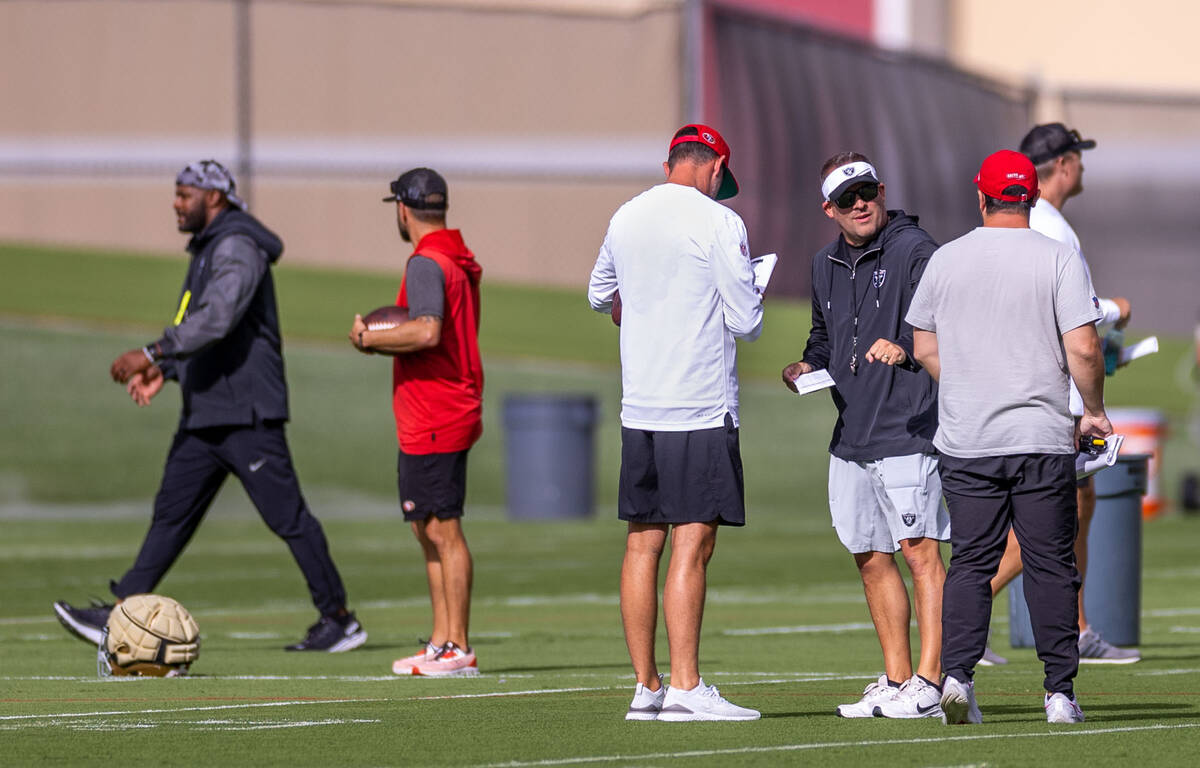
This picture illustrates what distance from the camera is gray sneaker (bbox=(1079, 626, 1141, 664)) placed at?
10.8 meters

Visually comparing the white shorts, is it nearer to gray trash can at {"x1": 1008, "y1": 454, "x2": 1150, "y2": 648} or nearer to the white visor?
the white visor

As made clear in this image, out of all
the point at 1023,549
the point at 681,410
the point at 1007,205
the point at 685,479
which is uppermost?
the point at 1007,205

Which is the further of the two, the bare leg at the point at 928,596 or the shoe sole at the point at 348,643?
the shoe sole at the point at 348,643

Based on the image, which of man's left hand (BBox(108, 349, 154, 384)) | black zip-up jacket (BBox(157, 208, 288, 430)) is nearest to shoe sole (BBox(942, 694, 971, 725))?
black zip-up jacket (BBox(157, 208, 288, 430))

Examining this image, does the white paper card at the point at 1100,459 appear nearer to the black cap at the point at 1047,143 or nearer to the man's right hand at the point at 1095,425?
the man's right hand at the point at 1095,425

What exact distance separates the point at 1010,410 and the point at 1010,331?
0.27 m

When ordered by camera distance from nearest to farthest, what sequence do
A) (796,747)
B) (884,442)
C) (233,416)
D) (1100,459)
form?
(796,747)
(884,442)
(1100,459)
(233,416)

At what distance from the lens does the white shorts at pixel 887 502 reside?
27.5 ft

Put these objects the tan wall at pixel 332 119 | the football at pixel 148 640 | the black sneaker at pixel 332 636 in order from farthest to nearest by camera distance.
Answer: the tan wall at pixel 332 119
the black sneaker at pixel 332 636
the football at pixel 148 640

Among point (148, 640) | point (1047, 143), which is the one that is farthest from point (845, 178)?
point (148, 640)

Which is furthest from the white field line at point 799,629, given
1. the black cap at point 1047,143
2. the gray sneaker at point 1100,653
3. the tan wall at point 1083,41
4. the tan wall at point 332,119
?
the tan wall at point 1083,41

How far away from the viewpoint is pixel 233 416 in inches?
440

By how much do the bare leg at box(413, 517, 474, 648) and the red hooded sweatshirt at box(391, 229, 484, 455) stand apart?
348mm

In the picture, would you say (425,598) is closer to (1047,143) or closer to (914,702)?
(1047,143)
